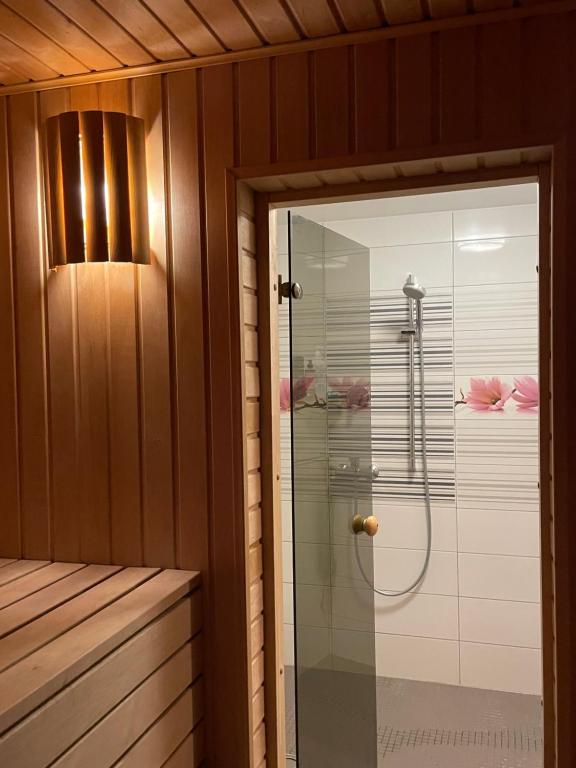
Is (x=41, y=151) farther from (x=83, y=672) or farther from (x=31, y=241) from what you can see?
(x=83, y=672)

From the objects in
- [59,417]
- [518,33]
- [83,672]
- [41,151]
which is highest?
[518,33]

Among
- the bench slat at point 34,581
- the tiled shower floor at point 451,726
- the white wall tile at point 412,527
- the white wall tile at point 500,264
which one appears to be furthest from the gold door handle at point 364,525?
the white wall tile at point 500,264

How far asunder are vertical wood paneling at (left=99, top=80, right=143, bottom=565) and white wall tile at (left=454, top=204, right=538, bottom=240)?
1872 mm

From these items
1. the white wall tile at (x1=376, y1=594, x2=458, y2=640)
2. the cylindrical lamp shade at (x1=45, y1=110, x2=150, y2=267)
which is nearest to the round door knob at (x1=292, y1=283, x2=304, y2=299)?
the cylindrical lamp shade at (x1=45, y1=110, x2=150, y2=267)

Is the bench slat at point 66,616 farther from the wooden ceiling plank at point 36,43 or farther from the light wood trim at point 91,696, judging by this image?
the wooden ceiling plank at point 36,43

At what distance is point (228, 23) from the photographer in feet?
5.76

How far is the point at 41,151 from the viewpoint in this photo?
207 centimetres

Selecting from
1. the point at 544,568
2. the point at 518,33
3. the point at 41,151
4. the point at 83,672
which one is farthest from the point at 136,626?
the point at 518,33

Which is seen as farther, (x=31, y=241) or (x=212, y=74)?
(x=31, y=241)

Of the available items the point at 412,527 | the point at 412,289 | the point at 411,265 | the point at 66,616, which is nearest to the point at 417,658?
the point at 412,527

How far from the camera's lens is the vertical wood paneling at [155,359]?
78.9 inches

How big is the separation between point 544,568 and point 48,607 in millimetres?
1176

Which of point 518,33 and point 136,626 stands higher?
point 518,33

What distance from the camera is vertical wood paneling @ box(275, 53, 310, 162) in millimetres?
1885
